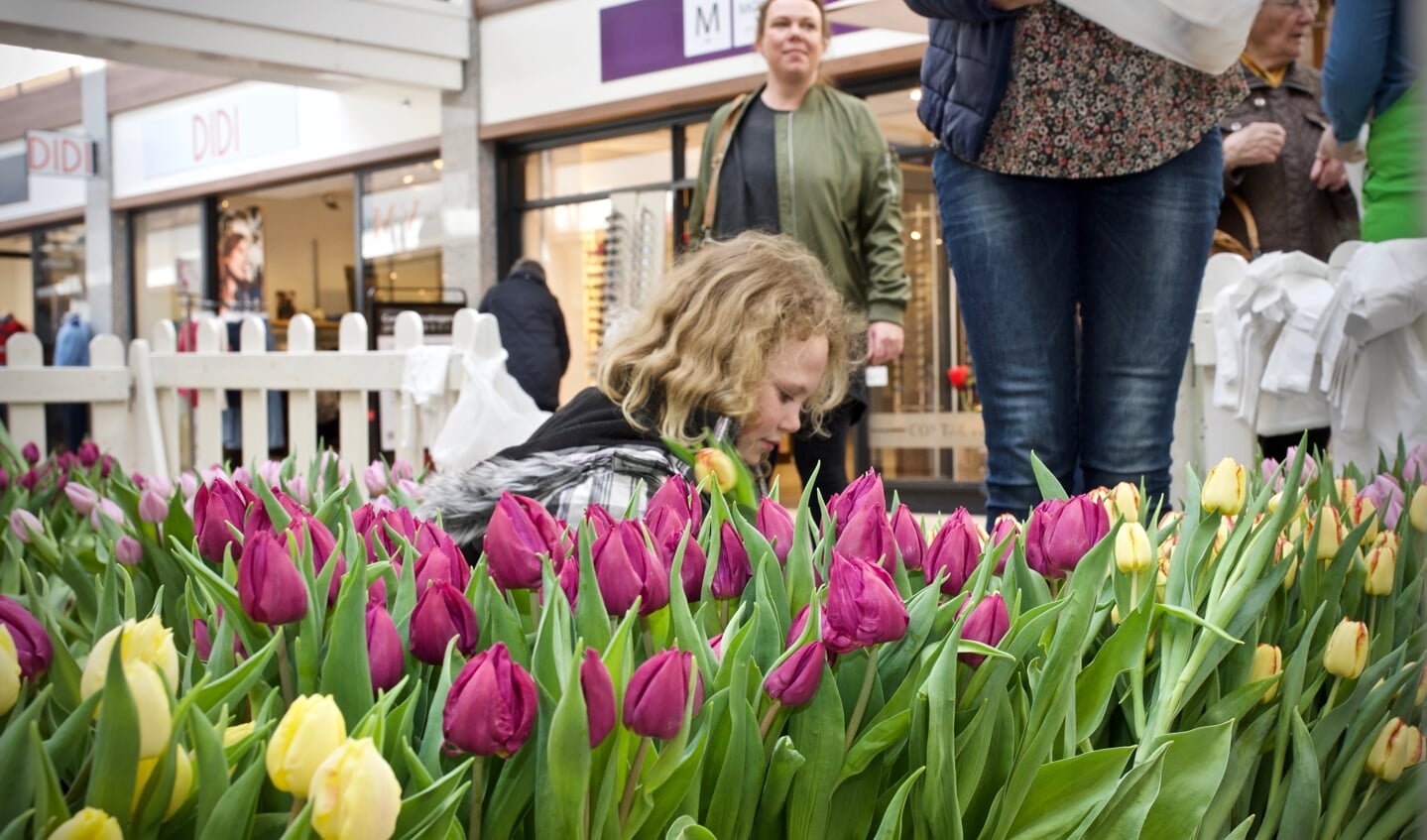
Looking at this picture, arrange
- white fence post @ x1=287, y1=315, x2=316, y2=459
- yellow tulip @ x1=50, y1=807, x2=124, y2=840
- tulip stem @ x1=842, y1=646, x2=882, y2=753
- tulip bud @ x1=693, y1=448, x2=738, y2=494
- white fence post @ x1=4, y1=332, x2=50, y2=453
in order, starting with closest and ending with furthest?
yellow tulip @ x1=50, y1=807, x2=124, y2=840, tulip stem @ x1=842, y1=646, x2=882, y2=753, tulip bud @ x1=693, y1=448, x2=738, y2=494, white fence post @ x1=4, y1=332, x2=50, y2=453, white fence post @ x1=287, y1=315, x2=316, y2=459

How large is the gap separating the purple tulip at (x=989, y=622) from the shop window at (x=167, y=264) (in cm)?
1118

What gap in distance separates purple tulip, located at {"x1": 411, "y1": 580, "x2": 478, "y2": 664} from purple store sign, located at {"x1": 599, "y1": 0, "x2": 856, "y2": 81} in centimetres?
658

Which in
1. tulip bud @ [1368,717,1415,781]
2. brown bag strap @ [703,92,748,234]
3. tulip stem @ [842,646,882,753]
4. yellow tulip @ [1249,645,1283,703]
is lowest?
tulip bud @ [1368,717,1415,781]

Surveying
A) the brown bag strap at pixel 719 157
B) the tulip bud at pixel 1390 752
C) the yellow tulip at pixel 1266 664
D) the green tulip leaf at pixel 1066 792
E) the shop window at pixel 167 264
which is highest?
the shop window at pixel 167 264

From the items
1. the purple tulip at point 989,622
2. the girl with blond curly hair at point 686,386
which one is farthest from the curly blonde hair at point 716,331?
the purple tulip at point 989,622

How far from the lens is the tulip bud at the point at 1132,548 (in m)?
0.80

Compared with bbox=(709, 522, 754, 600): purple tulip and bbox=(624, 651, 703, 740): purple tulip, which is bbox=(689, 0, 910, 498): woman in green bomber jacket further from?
bbox=(624, 651, 703, 740): purple tulip

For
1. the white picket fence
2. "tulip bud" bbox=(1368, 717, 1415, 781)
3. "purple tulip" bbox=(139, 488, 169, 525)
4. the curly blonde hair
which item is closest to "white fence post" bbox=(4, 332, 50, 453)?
the white picket fence

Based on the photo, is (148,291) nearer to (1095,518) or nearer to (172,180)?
(172,180)

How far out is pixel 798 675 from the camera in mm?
622

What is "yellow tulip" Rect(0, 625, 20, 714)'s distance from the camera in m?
0.54

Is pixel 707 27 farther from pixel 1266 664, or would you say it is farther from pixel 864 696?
pixel 864 696

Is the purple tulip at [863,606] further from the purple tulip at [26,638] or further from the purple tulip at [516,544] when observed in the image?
the purple tulip at [26,638]

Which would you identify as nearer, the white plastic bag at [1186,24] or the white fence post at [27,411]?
the white plastic bag at [1186,24]
